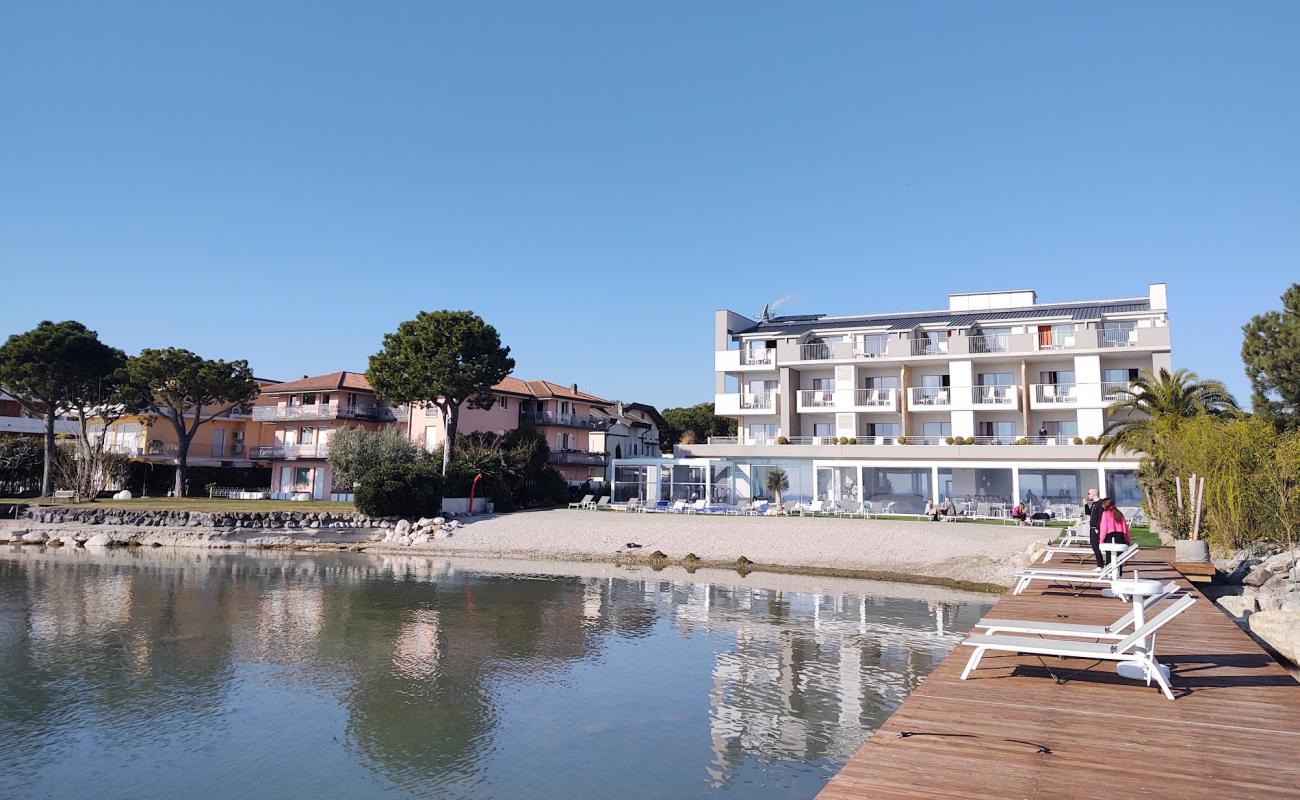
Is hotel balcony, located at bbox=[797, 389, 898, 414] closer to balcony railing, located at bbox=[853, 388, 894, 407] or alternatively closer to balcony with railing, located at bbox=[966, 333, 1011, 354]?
balcony railing, located at bbox=[853, 388, 894, 407]

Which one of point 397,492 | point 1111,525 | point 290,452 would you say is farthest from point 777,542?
point 290,452

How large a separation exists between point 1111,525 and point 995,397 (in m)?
26.0

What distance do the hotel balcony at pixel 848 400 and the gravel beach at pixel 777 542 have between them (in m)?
11.2

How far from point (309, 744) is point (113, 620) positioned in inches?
385

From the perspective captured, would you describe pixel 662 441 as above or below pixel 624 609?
above

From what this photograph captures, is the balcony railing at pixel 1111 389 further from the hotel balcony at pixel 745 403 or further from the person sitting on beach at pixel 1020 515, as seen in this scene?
the hotel balcony at pixel 745 403

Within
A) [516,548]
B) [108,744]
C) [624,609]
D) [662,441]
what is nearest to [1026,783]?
[108,744]

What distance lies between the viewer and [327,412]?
4709cm

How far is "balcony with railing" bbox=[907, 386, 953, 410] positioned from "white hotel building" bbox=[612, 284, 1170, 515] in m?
0.07

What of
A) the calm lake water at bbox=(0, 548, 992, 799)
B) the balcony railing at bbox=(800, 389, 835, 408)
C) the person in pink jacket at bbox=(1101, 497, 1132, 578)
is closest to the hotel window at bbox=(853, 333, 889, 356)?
the balcony railing at bbox=(800, 389, 835, 408)

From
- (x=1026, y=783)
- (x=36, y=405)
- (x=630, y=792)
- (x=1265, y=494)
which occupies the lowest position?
(x=630, y=792)

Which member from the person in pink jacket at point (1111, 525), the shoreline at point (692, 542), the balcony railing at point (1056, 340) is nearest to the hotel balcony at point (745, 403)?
the shoreline at point (692, 542)

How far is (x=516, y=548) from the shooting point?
96.7 feet

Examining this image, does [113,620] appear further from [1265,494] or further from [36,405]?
[36,405]
